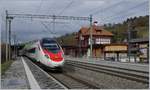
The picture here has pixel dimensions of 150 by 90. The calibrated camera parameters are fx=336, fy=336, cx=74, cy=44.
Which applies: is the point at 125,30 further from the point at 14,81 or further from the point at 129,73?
the point at 14,81

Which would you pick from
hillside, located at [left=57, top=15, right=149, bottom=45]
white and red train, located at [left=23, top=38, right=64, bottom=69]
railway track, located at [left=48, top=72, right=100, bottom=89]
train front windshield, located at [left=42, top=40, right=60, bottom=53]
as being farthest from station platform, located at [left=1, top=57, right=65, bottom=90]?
hillside, located at [left=57, top=15, right=149, bottom=45]

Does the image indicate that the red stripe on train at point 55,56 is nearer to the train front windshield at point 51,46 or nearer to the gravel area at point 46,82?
the train front windshield at point 51,46

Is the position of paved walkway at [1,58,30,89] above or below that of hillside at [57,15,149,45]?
below

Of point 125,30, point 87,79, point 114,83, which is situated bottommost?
point 87,79

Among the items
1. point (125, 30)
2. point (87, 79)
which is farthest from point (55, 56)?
point (125, 30)

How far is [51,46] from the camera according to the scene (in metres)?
27.2

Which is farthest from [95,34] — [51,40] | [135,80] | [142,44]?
[135,80]

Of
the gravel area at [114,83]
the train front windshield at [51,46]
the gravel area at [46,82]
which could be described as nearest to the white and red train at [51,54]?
the train front windshield at [51,46]

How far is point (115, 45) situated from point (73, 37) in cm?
4182

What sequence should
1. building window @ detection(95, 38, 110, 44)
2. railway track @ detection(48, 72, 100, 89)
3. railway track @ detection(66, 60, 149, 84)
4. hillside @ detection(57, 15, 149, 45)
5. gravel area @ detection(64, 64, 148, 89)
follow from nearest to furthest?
gravel area @ detection(64, 64, 148, 89), railway track @ detection(48, 72, 100, 89), railway track @ detection(66, 60, 149, 84), building window @ detection(95, 38, 110, 44), hillside @ detection(57, 15, 149, 45)

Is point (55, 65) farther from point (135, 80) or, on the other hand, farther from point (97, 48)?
point (97, 48)

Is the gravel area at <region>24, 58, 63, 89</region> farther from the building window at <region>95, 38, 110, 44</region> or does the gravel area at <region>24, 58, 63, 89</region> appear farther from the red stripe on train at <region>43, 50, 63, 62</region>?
the building window at <region>95, 38, 110, 44</region>

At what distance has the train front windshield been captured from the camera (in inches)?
1050

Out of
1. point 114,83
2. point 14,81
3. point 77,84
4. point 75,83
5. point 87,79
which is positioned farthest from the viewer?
point 87,79
